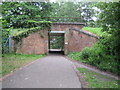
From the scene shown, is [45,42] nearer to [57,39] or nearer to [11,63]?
[11,63]

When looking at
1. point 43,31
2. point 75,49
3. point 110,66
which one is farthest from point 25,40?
point 110,66

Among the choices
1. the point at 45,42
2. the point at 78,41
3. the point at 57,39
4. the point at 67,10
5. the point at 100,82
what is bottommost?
the point at 100,82

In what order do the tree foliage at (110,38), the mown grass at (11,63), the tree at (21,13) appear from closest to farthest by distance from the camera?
the tree foliage at (110,38), the mown grass at (11,63), the tree at (21,13)

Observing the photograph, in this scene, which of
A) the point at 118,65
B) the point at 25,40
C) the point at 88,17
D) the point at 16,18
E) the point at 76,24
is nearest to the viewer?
the point at 118,65

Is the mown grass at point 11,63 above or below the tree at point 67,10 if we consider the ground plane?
below

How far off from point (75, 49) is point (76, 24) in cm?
593

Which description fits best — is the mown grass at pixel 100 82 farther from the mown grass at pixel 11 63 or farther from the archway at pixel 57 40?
the archway at pixel 57 40

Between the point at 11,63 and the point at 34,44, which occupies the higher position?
the point at 34,44

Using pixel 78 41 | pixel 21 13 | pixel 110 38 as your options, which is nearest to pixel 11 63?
pixel 110 38

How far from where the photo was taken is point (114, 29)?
287 inches

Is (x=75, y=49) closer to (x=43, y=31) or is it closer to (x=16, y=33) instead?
(x=43, y=31)

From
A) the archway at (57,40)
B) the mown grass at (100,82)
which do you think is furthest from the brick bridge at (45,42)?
the mown grass at (100,82)

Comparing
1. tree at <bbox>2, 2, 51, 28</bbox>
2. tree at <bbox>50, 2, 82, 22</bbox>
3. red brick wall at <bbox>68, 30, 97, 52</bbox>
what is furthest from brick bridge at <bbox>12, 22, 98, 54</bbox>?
tree at <bbox>50, 2, 82, 22</bbox>

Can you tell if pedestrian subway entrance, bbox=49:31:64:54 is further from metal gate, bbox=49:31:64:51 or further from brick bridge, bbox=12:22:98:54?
brick bridge, bbox=12:22:98:54
